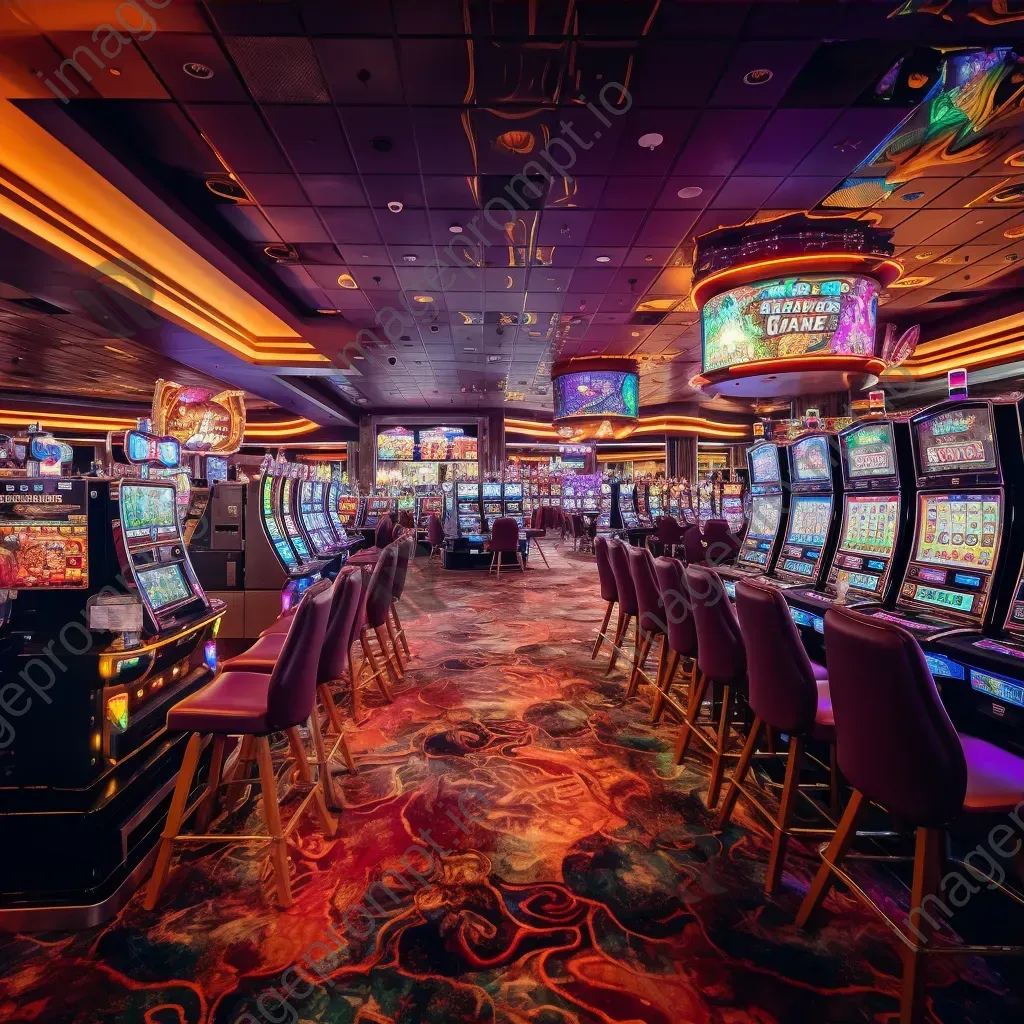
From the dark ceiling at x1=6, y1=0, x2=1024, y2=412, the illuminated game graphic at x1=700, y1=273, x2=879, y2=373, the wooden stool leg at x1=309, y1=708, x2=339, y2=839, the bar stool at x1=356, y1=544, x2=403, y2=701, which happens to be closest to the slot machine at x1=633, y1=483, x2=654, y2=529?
the dark ceiling at x1=6, y1=0, x2=1024, y2=412

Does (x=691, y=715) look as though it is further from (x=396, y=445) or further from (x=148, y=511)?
(x=396, y=445)

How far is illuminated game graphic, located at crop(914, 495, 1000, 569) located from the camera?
2176 millimetres

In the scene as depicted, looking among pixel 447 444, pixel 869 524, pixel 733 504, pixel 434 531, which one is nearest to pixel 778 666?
pixel 869 524

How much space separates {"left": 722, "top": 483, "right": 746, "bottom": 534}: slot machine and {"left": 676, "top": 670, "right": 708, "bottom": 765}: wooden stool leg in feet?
25.8

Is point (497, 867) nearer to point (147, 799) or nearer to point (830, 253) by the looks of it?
point (147, 799)

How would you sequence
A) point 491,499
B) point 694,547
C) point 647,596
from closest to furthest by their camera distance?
point 647,596 → point 694,547 → point 491,499

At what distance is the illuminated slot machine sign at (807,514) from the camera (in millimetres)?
3244

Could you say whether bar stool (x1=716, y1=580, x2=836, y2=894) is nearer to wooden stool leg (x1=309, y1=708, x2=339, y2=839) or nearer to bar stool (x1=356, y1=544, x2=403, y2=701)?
wooden stool leg (x1=309, y1=708, x2=339, y2=839)

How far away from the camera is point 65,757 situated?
1.73 m

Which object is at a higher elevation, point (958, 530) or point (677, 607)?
point (958, 530)

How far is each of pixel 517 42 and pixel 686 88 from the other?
955 mm

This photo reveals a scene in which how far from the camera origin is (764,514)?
389cm

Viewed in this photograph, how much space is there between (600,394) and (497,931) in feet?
26.2

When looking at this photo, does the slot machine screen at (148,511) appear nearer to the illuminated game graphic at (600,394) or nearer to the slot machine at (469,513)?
the illuminated game graphic at (600,394)
